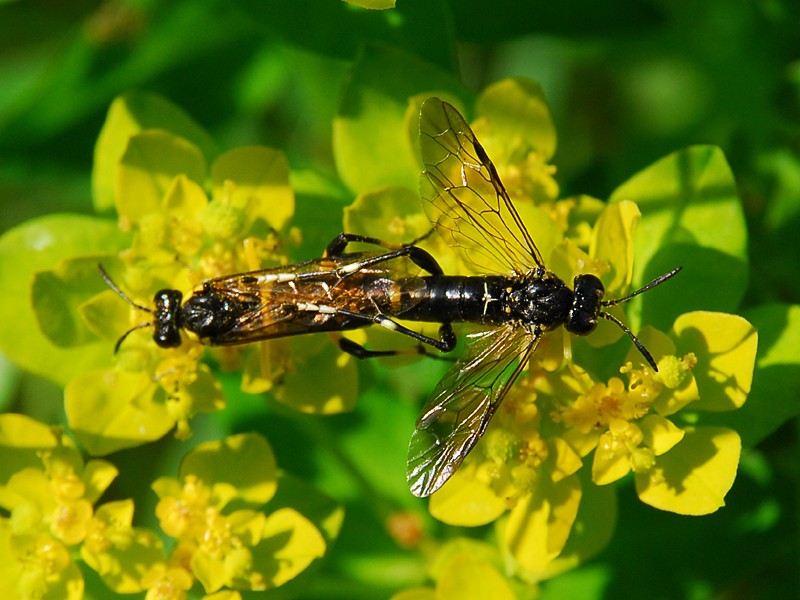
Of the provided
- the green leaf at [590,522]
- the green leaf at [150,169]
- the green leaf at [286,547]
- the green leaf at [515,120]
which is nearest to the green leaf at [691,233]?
the green leaf at [515,120]

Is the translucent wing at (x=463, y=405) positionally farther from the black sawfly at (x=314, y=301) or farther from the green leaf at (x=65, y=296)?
the green leaf at (x=65, y=296)

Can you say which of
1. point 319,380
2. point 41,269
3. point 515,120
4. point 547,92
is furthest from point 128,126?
point 547,92

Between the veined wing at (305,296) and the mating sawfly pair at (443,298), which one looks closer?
the mating sawfly pair at (443,298)

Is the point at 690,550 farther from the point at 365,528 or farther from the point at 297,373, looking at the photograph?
the point at 297,373

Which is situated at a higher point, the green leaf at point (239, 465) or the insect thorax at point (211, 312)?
the insect thorax at point (211, 312)

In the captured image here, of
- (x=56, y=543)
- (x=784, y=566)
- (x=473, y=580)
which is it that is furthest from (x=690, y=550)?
(x=56, y=543)

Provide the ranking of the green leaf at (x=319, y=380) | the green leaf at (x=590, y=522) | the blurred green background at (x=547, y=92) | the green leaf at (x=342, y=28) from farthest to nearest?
the blurred green background at (x=547, y=92), the green leaf at (x=342, y=28), the green leaf at (x=319, y=380), the green leaf at (x=590, y=522)

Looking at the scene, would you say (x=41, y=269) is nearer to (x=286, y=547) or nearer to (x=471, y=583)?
(x=286, y=547)
